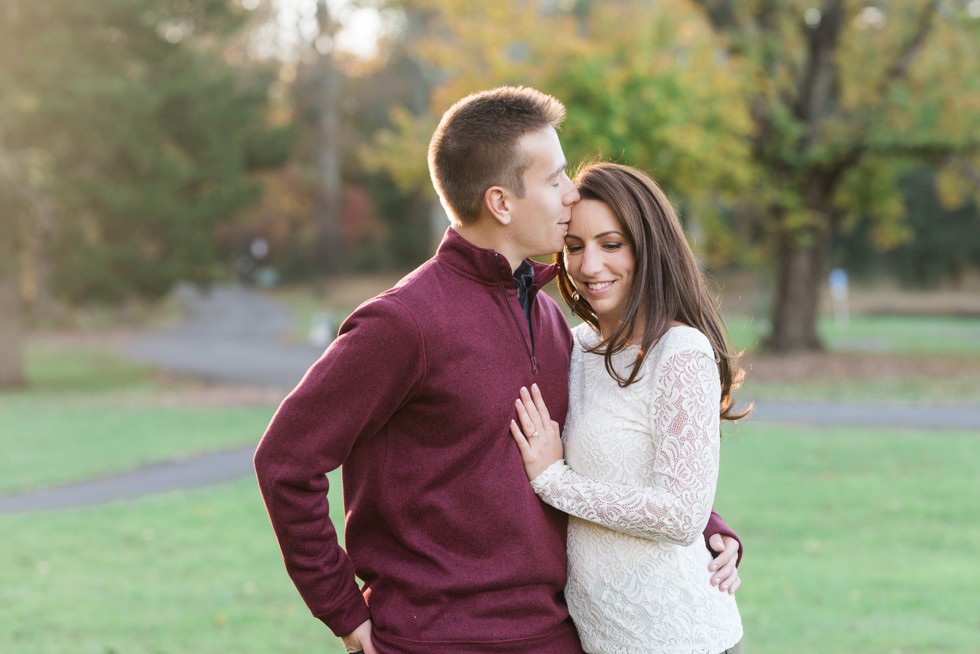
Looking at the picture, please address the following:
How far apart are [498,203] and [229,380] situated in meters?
19.0

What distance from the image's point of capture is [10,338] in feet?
68.2

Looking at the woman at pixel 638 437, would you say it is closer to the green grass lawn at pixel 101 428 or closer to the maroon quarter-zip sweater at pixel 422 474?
the maroon quarter-zip sweater at pixel 422 474

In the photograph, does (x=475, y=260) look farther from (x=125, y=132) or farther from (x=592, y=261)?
(x=125, y=132)

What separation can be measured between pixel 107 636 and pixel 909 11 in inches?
772

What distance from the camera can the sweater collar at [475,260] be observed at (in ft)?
8.14

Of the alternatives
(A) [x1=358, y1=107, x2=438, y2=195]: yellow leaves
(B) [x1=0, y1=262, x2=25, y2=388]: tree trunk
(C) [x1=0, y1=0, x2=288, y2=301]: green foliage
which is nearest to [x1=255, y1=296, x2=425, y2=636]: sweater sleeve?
(A) [x1=358, y1=107, x2=438, y2=195]: yellow leaves

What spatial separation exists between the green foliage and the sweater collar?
57.7ft

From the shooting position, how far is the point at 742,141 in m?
19.9

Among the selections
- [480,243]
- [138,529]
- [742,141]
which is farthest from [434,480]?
[742,141]

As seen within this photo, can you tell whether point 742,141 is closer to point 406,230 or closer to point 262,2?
point 262,2

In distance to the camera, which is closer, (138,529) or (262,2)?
(138,529)

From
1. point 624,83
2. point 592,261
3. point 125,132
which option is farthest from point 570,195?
point 125,132

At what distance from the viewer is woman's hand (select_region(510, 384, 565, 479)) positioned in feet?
8.14

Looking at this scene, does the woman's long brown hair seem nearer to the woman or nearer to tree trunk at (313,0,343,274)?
the woman
